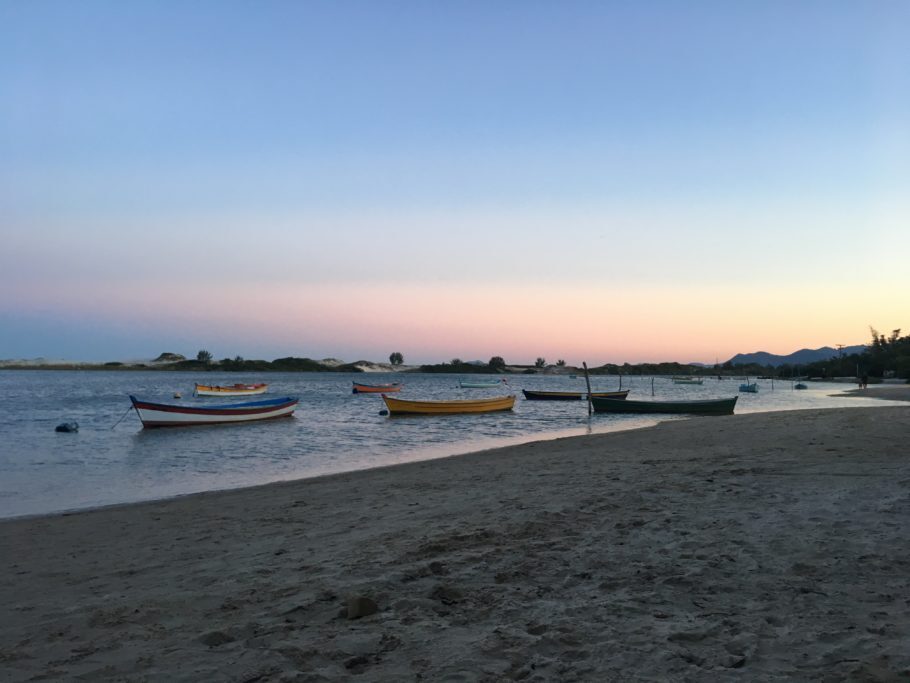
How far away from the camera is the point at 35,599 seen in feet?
19.9

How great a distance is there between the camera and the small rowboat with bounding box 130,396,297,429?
30734 millimetres

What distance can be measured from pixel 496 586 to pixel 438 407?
114 ft

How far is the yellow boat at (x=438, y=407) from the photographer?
39219 mm

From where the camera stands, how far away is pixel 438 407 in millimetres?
40062

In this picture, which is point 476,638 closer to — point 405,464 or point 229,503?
point 229,503

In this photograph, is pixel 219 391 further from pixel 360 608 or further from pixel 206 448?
pixel 360 608

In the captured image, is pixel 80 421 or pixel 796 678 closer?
pixel 796 678

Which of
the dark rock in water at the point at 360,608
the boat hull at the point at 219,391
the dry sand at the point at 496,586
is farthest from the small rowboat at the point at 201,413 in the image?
the boat hull at the point at 219,391

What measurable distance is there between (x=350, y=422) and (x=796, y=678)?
110 ft

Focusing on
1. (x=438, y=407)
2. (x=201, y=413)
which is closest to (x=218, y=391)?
(x=438, y=407)

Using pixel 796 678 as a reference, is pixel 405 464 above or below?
below

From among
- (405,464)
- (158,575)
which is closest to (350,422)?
(405,464)

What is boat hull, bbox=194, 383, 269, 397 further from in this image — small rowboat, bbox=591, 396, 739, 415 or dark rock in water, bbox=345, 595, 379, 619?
dark rock in water, bbox=345, 595, 379, 619

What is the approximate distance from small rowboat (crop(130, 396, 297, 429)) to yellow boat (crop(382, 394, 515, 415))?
6508 mm
